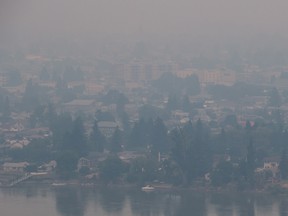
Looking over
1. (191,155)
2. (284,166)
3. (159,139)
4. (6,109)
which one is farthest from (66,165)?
(6,109)

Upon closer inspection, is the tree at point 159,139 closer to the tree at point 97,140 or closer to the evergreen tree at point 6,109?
the tree at point 97,140

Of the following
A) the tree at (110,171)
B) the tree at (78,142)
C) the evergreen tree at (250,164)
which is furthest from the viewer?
the tree at (78,142)

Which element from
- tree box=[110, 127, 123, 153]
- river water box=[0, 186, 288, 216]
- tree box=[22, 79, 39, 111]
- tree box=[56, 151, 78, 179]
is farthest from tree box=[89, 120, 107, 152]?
tree box=[22, 79, 39, 111]

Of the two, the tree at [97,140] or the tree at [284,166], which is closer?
the tree at [284,166]

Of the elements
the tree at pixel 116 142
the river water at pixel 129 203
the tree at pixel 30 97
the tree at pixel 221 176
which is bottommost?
the river water at pixel 129 203

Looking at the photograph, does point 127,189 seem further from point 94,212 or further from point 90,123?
point 90,123

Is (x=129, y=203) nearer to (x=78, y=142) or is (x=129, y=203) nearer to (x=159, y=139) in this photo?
(x=78, y=142)

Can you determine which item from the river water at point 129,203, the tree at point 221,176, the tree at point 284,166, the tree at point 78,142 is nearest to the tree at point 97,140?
the tree at point 78,142

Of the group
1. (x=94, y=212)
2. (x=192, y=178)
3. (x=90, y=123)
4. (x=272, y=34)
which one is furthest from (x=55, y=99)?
(x=272, y=34)
